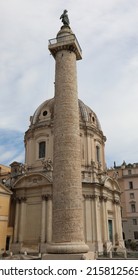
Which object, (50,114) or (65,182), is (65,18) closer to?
(65,182)

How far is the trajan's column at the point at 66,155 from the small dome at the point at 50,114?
55.7ft

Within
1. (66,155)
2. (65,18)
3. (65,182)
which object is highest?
(65,18)

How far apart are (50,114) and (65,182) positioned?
21.0 m

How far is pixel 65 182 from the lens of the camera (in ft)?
42.3

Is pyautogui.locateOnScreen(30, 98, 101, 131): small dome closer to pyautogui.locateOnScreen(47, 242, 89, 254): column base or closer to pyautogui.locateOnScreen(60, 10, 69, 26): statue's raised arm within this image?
pyautogui.locateOnScreen(60, 10, 69, 26): statue's raised arm

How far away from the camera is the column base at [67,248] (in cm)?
1159

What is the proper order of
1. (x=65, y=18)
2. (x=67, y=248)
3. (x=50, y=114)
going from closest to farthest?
(x=67, y=248) → (x=65, y=18) → (x=50, y=114)

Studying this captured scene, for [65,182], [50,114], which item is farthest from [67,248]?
[50,114]

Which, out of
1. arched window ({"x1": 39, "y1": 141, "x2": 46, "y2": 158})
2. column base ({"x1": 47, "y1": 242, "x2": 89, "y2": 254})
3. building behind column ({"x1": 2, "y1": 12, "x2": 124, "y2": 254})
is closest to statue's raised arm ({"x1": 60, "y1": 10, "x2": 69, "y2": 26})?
building behind column ({"x1": 2, "y1": 12, "x2": 124, "y2": 254})

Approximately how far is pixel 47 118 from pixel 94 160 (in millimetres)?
7650

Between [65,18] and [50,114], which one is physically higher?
[50,114]

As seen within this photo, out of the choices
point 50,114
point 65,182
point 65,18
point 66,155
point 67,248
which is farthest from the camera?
point 50,114
